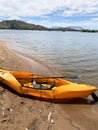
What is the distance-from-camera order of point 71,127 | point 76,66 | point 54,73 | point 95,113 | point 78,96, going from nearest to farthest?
point 71,127 < point 95,113 < point 78,96 < point 54,73 < point 76,66

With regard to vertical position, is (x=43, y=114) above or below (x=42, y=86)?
below

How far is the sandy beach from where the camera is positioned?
682 cm

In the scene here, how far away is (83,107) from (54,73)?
5.84m

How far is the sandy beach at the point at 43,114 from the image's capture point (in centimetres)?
682

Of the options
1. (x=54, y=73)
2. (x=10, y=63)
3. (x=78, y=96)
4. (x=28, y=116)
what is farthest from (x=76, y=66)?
(x=28, y=116)

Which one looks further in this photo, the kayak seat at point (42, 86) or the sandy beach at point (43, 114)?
the kayak seat at point (42, 86)

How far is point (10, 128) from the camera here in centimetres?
644

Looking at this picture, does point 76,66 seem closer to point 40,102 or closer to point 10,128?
point 40,102

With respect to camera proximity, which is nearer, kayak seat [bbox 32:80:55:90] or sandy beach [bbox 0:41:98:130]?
sandy beach [bbox 0:41:98:130]

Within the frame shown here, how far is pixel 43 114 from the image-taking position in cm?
760

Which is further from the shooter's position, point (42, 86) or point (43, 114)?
point (42, 86)

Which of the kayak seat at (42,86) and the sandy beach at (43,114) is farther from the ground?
the kayak seat at (42,86)

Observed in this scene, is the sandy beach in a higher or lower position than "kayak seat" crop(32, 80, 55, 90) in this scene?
lower

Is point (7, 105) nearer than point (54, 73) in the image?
Yes
